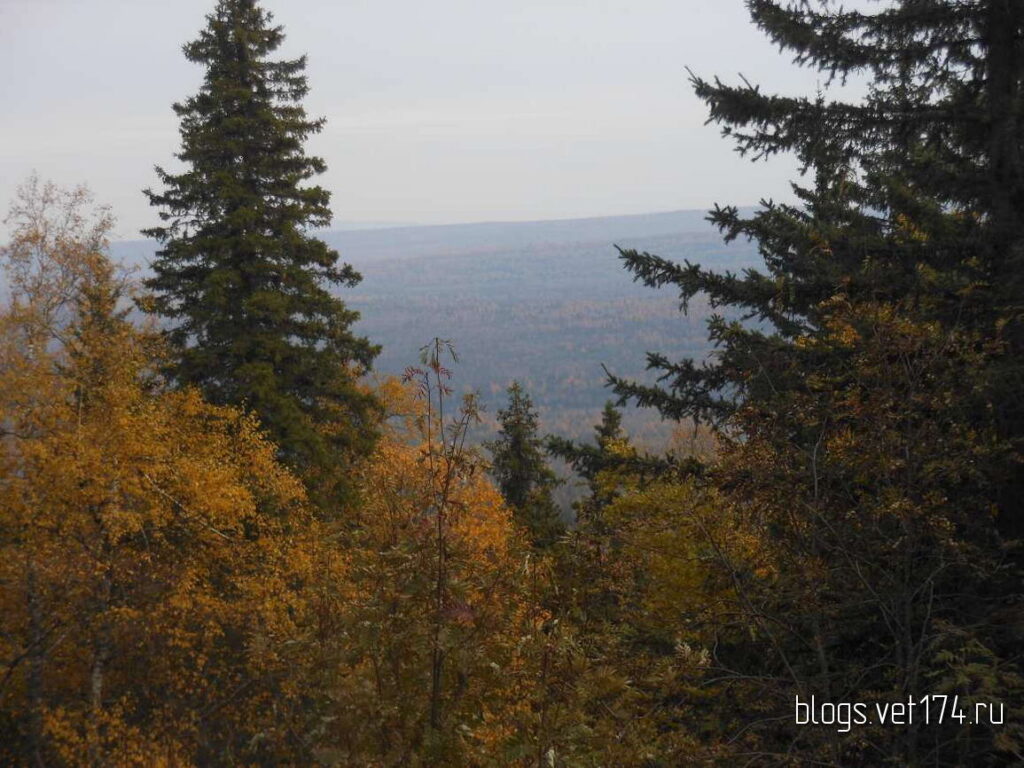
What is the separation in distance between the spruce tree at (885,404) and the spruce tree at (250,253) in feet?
38.5

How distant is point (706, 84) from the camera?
25.8 ft

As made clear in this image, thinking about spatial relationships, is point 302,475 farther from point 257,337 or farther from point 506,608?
point 506,608

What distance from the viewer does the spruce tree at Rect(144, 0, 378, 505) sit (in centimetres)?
1838

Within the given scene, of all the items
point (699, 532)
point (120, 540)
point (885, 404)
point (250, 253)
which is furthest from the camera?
point (250, 253)

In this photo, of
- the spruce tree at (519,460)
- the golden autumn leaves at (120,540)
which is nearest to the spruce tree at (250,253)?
the golden autumn leaves at (120,540)

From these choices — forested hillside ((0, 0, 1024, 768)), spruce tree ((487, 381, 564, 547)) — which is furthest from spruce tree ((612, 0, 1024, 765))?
spruce tree ((487, 381, 564, 547))

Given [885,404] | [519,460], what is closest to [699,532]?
[885,404]

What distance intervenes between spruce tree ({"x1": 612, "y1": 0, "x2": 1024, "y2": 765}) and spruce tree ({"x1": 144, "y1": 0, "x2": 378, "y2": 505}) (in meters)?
11.7

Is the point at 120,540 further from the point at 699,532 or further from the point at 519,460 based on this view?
the point at 519,460

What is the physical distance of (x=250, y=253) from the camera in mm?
18906

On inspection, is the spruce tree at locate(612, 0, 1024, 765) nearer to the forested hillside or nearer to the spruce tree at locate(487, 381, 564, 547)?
the forested hillside

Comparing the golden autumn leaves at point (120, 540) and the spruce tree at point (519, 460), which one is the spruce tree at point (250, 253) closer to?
the golden autumn leaves at point (120, 540)

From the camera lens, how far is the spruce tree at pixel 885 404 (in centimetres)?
522

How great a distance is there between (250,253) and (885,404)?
16685 mm
